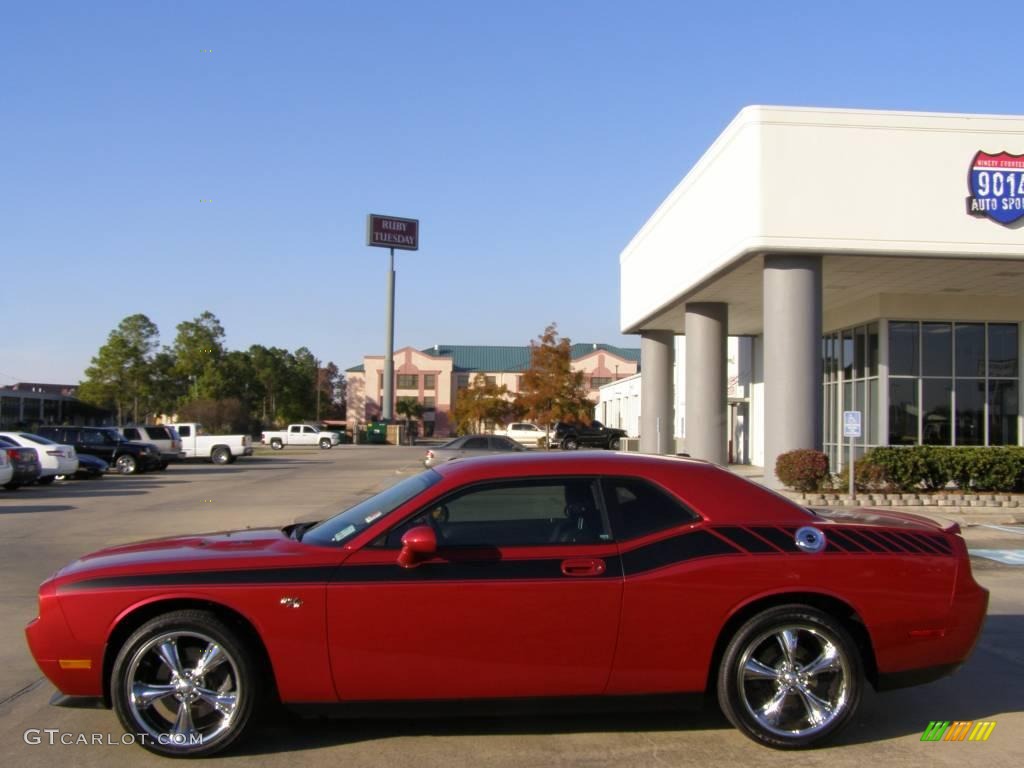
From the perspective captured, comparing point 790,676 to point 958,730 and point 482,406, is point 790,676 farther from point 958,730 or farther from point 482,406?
point 482,406

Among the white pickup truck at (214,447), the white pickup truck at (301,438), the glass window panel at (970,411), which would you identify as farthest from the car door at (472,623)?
the white pickup truck at (301,438)

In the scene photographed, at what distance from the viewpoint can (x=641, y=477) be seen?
529cm

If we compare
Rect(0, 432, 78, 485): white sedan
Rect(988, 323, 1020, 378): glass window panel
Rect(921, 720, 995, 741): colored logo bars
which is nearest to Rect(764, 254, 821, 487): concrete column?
Rect(988, 323, 1020, 378): glass window panel

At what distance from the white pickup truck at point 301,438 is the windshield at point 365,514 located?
193 feet

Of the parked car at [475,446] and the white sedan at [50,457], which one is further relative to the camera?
the parked car at [475,446]

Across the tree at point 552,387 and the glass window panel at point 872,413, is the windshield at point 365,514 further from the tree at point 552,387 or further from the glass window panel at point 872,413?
the tree at point 552,387

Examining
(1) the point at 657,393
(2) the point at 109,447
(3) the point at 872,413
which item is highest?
(1) the point at 657,393

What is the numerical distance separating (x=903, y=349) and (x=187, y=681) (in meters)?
22.7

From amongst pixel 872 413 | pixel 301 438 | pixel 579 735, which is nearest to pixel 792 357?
pixel 872 413

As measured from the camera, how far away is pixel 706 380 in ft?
85.0

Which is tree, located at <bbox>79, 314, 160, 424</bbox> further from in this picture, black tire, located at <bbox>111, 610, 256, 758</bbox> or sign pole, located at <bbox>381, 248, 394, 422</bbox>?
black tire, located at <bbox>111, 610, 256, 758</bbox>

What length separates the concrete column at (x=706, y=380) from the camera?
1012 inches

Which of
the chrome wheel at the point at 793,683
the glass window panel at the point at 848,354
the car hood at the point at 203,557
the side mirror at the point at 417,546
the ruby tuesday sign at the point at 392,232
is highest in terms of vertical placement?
the ruby tuesday sign at the point at 392,232

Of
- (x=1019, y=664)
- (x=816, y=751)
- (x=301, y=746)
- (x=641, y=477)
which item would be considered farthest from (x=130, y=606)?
(x=1019, y=664)
